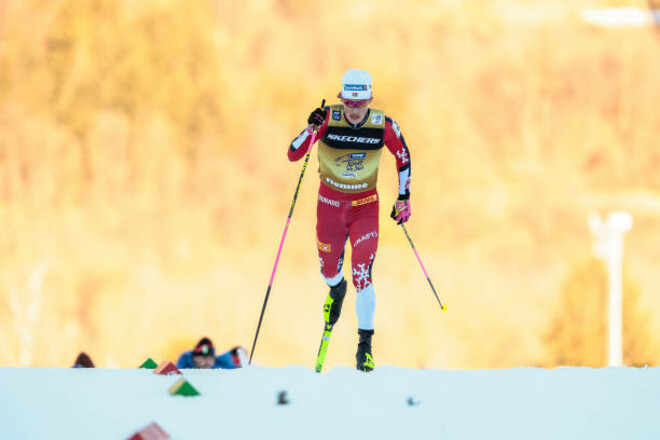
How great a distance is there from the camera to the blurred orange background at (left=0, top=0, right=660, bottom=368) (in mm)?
66625

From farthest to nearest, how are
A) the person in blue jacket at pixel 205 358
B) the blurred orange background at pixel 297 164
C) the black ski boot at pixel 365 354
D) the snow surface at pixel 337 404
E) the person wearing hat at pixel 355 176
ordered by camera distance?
the blurred orange background at pixel 297 164 < the person in blue jacket at pixel 205 358 < the person wearing hat at pixel 355 176 < the black ski boot at pixel 365 354 < the snow surface at pixel 337 404

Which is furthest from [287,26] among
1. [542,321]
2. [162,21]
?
[542,321]

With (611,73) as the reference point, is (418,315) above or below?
below

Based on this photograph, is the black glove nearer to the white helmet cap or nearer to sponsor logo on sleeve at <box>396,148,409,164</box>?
the white helmet cap

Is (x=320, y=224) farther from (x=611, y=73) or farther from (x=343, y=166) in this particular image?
(x=611, y=73)

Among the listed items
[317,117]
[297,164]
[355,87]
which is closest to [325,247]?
[317,117]

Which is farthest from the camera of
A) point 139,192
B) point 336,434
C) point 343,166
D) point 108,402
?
point 139,192

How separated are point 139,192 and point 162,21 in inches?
644

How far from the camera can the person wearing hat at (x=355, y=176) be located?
6.13 meters

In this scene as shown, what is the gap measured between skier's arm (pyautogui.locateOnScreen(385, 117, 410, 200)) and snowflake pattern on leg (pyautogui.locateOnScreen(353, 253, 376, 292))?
0.67 meters

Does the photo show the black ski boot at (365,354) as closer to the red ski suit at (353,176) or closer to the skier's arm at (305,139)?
the red ski suit at (353,176)

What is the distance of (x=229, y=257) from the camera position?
69250 millimetres

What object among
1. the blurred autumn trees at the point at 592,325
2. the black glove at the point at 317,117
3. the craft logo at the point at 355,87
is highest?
the craft logo at the point at 355,87

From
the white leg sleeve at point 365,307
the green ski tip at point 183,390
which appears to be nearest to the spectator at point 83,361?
the green ski tip at point 183,390
